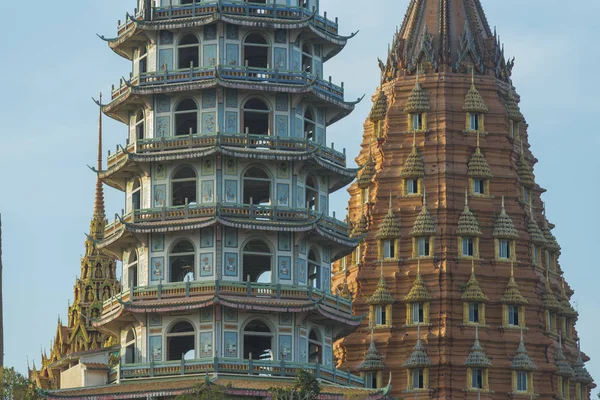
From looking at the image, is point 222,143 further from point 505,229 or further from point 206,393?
point 505,229

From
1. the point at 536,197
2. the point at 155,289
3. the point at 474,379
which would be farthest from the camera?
the point at 536,197

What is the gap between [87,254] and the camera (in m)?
157

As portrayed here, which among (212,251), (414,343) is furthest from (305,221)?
(414,343)

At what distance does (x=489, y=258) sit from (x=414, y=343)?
306 inches

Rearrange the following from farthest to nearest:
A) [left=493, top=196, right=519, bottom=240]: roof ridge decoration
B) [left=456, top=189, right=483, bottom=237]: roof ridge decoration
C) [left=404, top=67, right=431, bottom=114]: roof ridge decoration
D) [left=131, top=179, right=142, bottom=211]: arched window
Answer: [left=404, top=67, right=431, bottom=114]: roof ridge decoration → [left=493, top=196, right=519, bottom=240]: roof ridge decoration → [left=456, top=189, right=483, bottom=237]: roof ridge decoration → [left=131, top=179, right=142, bottom=211]: arched window

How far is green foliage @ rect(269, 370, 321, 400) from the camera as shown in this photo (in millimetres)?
107438

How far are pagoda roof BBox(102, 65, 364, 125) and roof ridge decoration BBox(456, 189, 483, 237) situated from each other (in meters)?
30.9

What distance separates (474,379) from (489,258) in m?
8.44

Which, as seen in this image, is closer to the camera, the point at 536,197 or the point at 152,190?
the point at 152,190

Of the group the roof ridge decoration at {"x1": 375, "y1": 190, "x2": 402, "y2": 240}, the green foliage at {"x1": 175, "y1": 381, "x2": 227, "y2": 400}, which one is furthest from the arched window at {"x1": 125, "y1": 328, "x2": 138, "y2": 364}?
the roof ridge decoration at {"x1": 375, "y1": 190, "x2": 402, "y2": 240}

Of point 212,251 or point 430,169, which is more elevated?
point 430,169

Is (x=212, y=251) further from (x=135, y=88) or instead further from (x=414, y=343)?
(x=414, y=343)

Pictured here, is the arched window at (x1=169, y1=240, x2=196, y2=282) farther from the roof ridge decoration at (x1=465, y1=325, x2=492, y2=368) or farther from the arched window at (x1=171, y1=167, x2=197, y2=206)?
the roof ridge decoration at (x1=465, y1=325, x2=492, y2=368)

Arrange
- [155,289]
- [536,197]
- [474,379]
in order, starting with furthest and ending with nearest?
[536,197] < [474,379] < [155,289]
